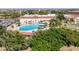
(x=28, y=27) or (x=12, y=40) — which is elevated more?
(x=28, y=27)

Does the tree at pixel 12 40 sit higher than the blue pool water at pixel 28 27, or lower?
lower

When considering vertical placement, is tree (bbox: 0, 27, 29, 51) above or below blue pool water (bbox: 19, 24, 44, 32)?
below

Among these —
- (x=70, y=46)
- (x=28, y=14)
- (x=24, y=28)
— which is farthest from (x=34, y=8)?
(x=70, y=46)
